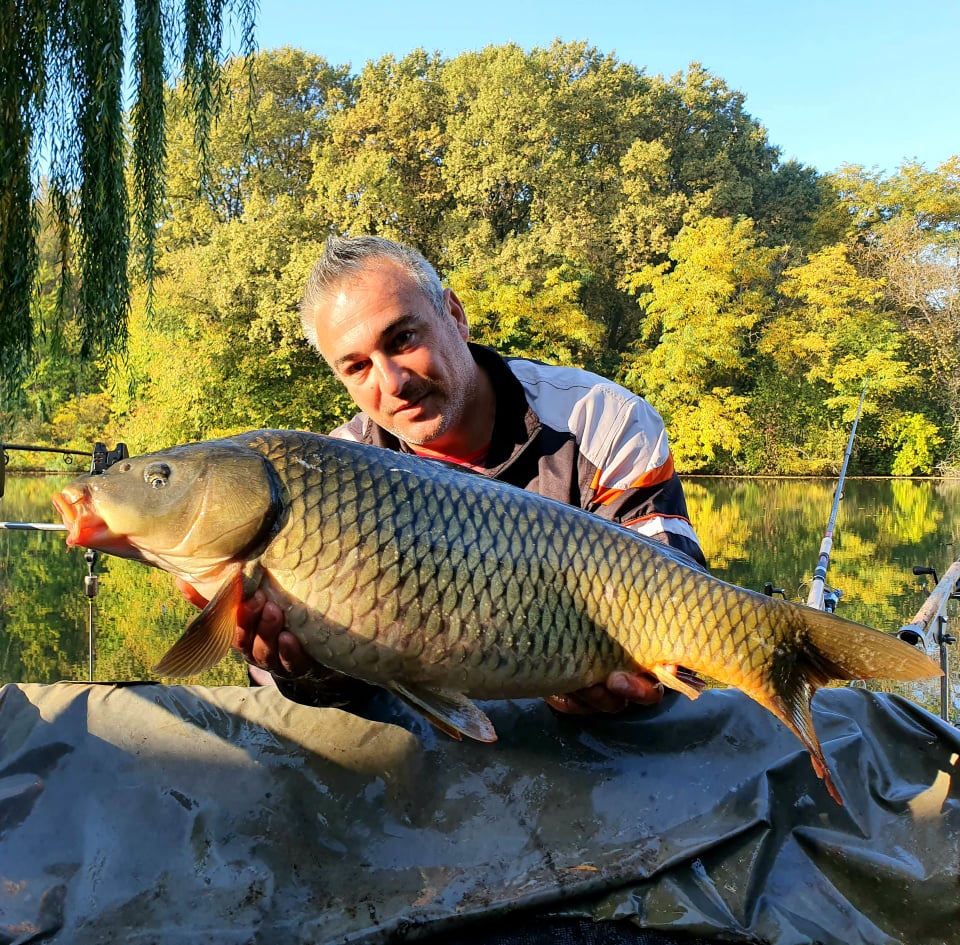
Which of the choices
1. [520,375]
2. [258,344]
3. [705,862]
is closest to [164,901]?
[705,862]

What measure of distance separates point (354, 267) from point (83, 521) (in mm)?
795

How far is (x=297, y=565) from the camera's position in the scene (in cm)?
105

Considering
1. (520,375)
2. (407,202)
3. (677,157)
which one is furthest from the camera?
(677,157)

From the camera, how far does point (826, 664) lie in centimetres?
114

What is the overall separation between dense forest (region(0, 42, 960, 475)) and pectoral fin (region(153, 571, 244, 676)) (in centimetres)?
→ 1357

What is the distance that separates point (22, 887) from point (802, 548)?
360 inches

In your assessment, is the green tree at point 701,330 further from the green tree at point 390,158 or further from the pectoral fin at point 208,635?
the pectoral fin at point 208,635

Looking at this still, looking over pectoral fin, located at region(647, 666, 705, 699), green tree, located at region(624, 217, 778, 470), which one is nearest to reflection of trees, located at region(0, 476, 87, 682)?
pectoral fin, located at region(647, 666, 705, 699)

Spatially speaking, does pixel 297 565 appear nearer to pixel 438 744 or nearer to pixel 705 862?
pixel 438 744

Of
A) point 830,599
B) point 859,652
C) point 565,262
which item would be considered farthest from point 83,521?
point 565,262

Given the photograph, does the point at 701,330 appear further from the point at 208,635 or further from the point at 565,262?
the point at 208,635

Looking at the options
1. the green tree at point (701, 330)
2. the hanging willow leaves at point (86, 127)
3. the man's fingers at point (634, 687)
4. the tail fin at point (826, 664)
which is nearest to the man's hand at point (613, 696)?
the man's fingers at point (634, 687)

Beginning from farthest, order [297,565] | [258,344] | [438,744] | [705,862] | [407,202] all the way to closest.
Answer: [407,202], [258,344], [438,744], [705,862], [297,565]

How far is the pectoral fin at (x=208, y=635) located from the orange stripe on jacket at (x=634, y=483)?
2.60 feet
